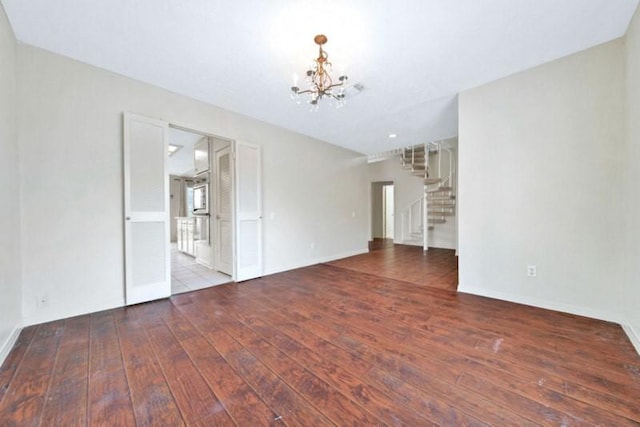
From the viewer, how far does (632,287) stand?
2.10 meters

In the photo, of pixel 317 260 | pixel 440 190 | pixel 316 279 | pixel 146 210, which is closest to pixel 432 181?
pixel 440 190

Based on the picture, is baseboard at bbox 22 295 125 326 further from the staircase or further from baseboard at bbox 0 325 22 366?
the staircase

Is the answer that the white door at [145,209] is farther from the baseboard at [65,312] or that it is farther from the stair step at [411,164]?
the stair step at [411,164]

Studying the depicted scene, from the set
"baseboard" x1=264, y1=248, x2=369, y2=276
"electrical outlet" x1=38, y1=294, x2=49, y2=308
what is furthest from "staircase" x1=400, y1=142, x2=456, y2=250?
"electrical outlet" x1=38, y1=294, x2=49, y2=308

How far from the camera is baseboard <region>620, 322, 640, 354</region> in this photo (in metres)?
1.88

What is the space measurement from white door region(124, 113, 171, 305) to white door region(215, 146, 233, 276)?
1.04m

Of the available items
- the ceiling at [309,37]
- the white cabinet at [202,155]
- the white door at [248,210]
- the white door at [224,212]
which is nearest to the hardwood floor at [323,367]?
the white door at [248,210]

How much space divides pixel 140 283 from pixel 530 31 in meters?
4.82

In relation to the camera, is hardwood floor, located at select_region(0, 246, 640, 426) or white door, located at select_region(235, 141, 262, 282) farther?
white door, located at select_region(235, 141, 262, 282)

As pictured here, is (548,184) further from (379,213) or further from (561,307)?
(379,213)

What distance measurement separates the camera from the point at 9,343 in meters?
Answer: 1.93

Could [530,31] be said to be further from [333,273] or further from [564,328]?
[333,273]

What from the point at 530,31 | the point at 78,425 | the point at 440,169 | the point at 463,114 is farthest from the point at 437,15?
the point at 440,169

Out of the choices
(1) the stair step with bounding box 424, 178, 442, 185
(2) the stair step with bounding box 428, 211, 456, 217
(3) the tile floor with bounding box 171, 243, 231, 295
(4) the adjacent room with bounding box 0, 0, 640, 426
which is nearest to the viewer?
(4) the adjacent room with bounding box 0, 0, 640, 426
